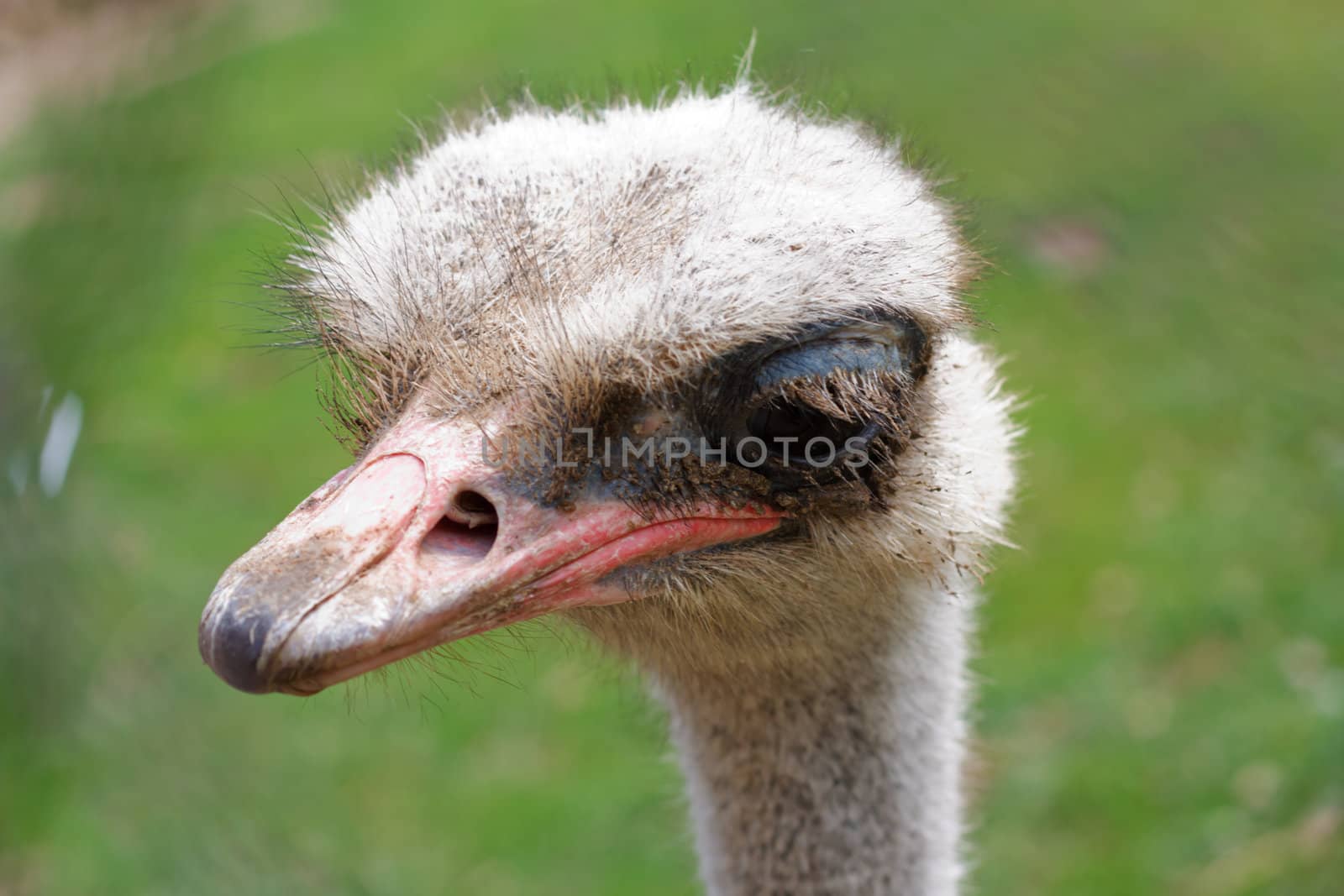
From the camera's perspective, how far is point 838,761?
63.0 inches

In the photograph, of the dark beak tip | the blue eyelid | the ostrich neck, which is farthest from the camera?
the ostrich neck

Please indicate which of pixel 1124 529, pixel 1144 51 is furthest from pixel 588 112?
pixel 1124 529

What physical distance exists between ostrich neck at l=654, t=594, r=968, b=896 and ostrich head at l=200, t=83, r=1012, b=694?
0.10 meters

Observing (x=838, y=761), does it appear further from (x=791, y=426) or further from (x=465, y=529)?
(x=465, y=529)

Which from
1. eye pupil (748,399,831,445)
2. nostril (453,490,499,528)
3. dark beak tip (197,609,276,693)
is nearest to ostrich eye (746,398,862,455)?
eye pupil (748,399,831,445)

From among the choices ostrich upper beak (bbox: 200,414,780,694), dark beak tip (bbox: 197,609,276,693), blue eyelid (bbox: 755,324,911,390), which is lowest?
dark beak tip (bbox: 197,609,276,693)

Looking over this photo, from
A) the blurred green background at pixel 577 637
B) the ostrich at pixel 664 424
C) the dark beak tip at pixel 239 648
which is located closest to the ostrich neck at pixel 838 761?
the ostrich at pixel 664 424

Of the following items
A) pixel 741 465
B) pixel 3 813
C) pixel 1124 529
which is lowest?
pixel 3 813

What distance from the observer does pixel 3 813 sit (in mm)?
1476

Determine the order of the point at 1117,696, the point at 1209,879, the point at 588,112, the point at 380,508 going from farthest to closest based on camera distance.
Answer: the point at 1117,696 < the point at 1209,879 < the point at 588,112 < the point at 380,508

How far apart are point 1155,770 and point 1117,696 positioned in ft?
0.93

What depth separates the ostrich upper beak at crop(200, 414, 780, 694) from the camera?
3.24ft

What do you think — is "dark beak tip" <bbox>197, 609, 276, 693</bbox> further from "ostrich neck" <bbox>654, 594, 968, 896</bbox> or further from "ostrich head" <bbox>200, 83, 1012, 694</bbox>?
"ostrich neck" <bbox>654, 594, 968, 896</bbox>

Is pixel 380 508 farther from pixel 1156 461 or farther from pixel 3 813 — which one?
pixel 1156 461
